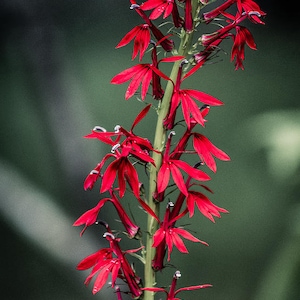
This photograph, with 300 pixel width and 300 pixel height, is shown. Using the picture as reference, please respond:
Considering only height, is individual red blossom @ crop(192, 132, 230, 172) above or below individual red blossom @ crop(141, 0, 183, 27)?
below

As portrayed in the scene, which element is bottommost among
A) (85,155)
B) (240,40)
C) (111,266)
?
(85,155)

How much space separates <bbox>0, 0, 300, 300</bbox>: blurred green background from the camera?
1.74 meters

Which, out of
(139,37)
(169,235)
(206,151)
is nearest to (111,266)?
(169,235)

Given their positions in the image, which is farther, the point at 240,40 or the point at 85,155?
the point at 85,155

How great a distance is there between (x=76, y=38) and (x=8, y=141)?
1.03 ft

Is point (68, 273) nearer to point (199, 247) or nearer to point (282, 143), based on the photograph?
point (199, 247)

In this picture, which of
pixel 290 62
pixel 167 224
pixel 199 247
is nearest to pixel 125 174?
pixel 167 224

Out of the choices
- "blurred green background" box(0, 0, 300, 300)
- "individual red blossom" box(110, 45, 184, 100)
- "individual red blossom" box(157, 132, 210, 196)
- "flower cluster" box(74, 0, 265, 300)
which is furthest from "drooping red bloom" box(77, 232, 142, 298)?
"blurred green background" box(0, 0, 300, 300)

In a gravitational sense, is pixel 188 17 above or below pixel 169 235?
above

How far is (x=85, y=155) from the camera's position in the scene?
1.75 m

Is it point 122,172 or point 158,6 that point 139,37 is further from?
point 122,172

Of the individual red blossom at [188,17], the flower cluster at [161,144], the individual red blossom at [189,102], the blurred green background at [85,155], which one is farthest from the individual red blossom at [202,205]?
the blurred green background at [85,155]

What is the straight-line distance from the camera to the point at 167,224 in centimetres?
91

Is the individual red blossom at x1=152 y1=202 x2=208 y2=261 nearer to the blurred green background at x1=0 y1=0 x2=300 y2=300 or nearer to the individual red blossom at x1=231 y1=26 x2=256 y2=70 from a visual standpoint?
the individual red blossom at x1=231 y1=26 x2=256 y2=70
